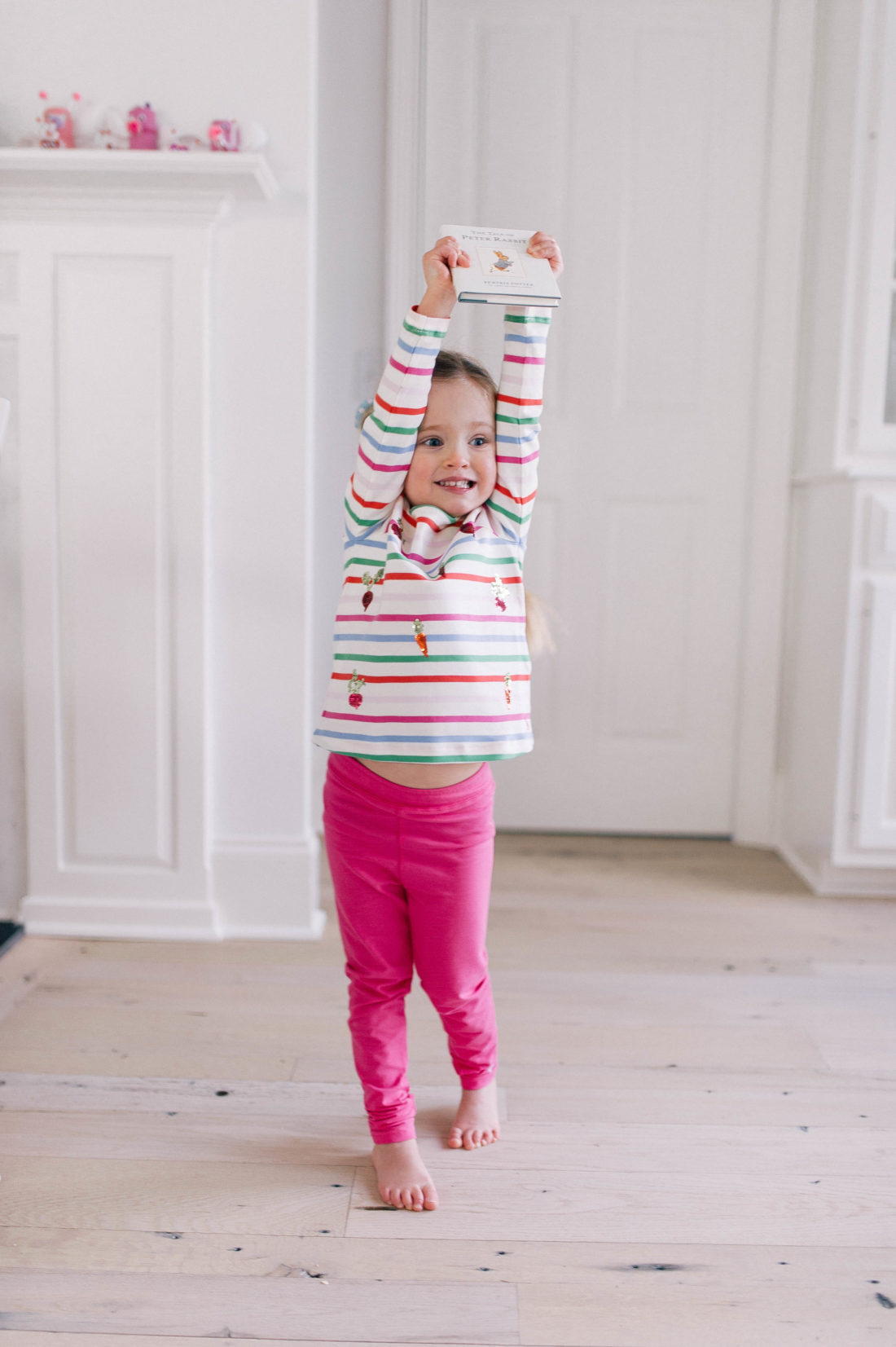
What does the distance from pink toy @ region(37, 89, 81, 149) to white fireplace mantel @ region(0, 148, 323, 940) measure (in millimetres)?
63

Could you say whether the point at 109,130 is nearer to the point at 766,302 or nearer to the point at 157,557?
the point at 157,557

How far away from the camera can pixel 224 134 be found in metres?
1.62

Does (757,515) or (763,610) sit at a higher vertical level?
(757,515)

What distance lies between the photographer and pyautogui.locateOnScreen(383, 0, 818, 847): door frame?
218cm

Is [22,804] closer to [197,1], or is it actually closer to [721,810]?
[197,1]

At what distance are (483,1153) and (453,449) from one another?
825 mm

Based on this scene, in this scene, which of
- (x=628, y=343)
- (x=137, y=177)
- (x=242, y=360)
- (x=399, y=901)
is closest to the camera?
(x=399, y=901)

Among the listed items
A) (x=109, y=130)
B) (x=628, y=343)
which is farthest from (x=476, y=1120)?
(x=628, y=343)

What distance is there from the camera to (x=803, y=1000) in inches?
63.8

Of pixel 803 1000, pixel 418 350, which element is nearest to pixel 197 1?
pixel 418 350

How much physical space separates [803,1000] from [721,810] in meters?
0.89

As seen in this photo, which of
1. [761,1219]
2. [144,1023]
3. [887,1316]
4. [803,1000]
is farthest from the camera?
[803,1000]

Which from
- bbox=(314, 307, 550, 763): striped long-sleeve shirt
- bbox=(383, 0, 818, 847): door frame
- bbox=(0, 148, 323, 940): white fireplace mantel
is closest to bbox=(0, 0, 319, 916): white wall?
bbox=(0, 148, 323, 940): white fireplace mantel

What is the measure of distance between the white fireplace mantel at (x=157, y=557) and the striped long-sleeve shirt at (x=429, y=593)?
0.64 meters
